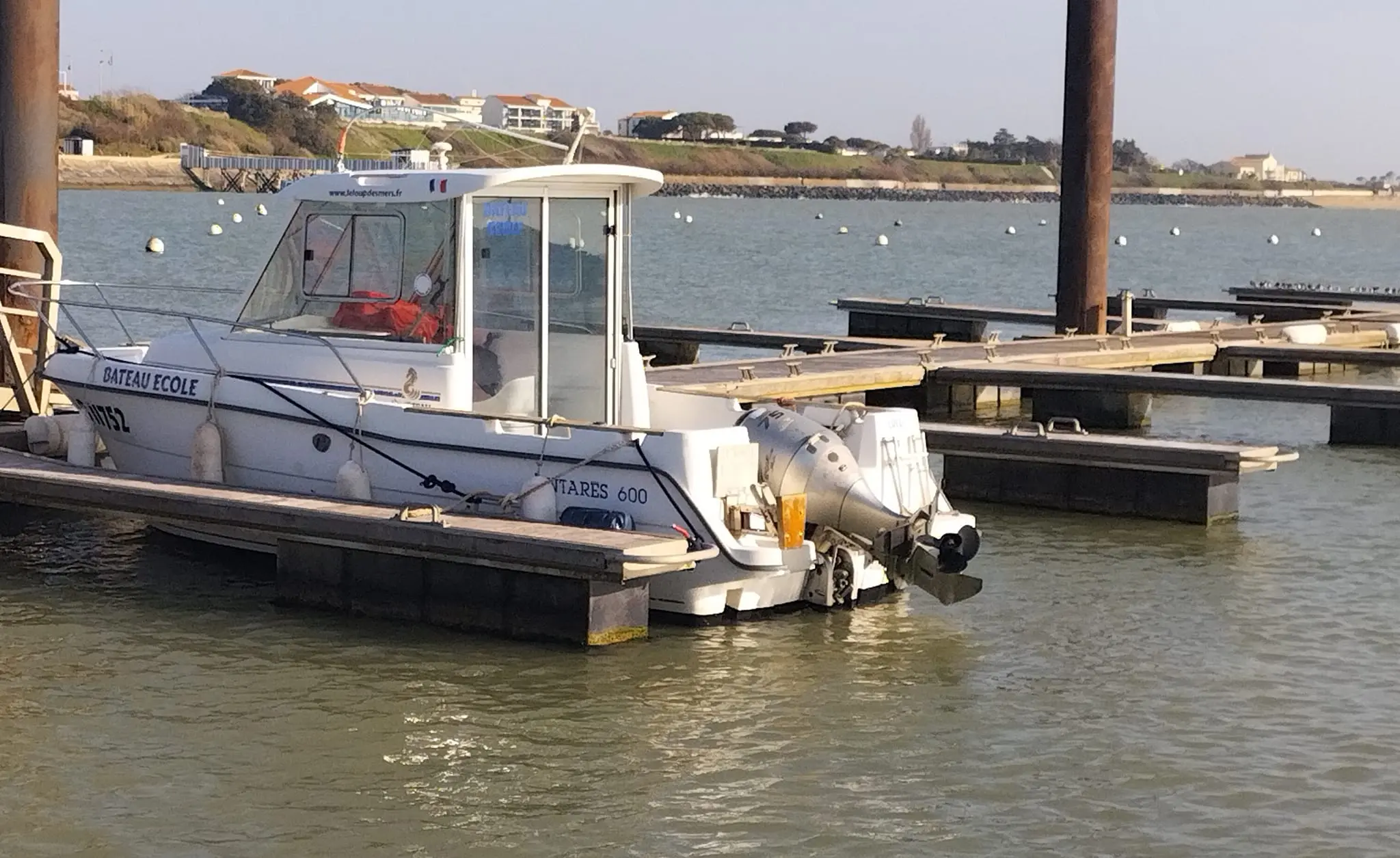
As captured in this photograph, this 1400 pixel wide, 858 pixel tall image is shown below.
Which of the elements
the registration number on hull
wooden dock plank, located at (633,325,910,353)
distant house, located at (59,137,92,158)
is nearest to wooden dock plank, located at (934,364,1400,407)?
wooden dock plank, located at (633,325,910,353)

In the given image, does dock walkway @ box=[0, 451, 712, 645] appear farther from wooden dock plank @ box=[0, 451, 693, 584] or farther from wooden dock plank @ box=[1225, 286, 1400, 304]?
wooden dock plank @ box=[1225, 286, 1400, 304]

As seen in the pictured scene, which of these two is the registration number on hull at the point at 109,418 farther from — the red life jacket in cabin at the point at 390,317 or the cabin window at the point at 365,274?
the red life jacket in cabin at the point at 390,317

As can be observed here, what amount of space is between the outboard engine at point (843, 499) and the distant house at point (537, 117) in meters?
3.25

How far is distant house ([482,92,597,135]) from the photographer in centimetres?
1438

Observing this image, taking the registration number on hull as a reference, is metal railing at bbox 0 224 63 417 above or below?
above

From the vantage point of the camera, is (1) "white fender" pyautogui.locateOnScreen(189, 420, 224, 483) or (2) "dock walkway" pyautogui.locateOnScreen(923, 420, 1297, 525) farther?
(2) "dock walkway" pyautogui.locateOnScreen(923, 420, 1297, 525)

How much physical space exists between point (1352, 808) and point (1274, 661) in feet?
8.95

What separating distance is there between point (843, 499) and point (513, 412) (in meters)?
2.44

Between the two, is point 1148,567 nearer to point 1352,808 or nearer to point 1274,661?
point 1274,661

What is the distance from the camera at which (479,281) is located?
1309 centimetres

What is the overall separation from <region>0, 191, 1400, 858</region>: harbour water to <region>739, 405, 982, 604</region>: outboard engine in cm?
58

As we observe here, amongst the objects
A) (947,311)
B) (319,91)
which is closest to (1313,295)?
(947,311)

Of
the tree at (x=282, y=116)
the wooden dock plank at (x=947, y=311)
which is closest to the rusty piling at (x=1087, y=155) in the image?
the wooden dock plank at (x=947, y=311)

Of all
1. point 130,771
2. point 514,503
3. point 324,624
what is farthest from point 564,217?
point 130,771
